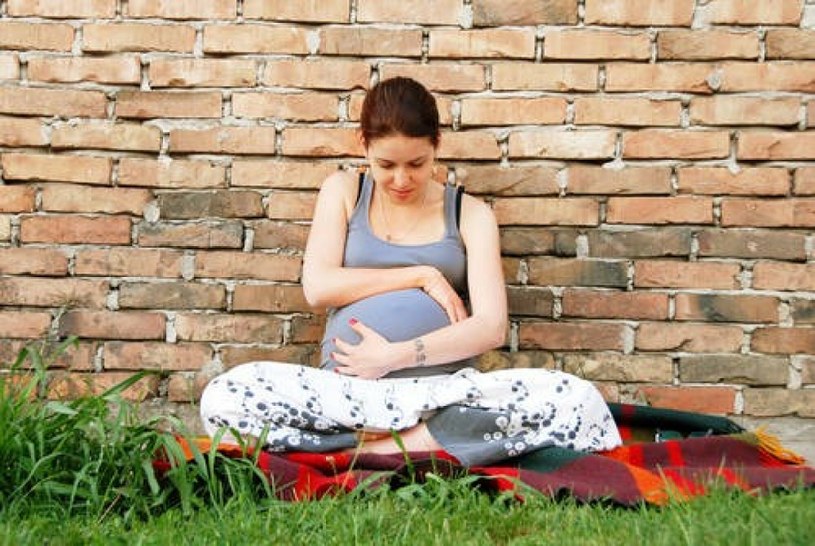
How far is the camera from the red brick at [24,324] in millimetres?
3838

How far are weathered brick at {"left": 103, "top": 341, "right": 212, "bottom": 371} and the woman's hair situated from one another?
98 cm

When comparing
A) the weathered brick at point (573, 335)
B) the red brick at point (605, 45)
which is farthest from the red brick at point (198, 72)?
the weathered brick at point (573, 335)

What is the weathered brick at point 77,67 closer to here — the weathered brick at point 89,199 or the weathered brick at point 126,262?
the weathered brick at point 89,199

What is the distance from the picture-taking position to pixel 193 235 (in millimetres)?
3861

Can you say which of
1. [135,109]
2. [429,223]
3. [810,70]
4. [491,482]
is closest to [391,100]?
[429,223]

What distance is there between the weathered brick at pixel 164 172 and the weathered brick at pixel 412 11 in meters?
0.74

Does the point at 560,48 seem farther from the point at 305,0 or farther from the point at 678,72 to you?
the point at 305,0

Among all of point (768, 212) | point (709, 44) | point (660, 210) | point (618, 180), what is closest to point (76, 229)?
point (618, 180)

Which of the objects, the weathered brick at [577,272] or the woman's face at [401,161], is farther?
the weathered brick at [577,272]

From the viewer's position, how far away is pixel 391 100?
3447 millimetres

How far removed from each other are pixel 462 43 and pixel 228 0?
0.82 metres

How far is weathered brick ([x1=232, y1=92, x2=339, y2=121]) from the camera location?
385cm

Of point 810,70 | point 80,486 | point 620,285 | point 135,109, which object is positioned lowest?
point 80,486

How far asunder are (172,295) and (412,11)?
50.5 inches
